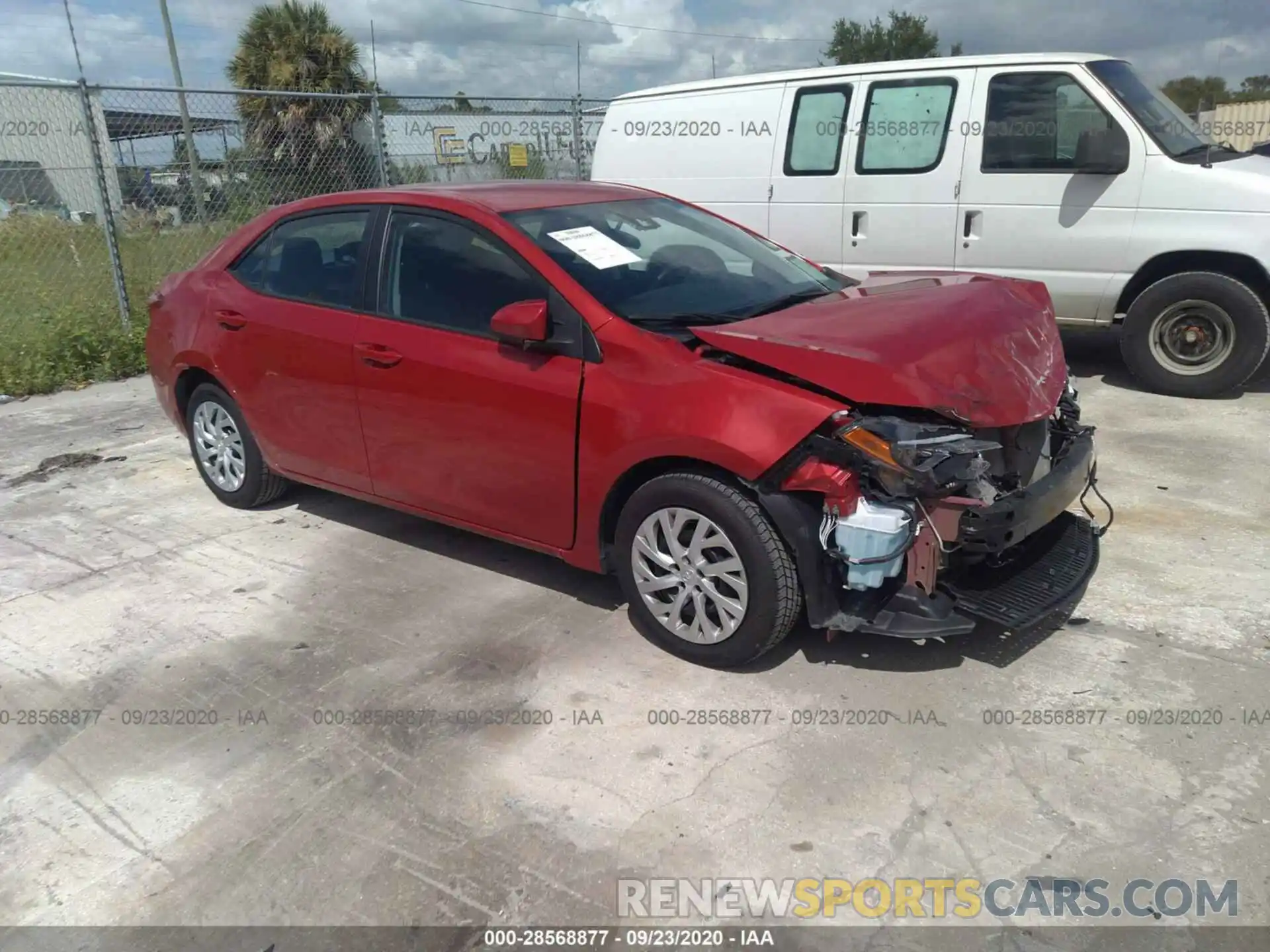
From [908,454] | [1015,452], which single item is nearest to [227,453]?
[908,454]

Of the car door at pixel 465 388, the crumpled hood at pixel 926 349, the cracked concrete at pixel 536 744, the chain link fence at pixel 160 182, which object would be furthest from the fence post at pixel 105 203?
the crumpled hood at pixel 926 349

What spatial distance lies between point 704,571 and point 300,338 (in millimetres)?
2244

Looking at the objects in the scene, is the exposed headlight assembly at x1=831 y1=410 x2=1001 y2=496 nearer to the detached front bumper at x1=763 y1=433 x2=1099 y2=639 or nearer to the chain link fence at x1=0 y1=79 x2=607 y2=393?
the detached front bumper at x1=763 y1=433 x2=1099 y2=639

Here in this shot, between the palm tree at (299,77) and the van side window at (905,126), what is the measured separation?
31.8 feet

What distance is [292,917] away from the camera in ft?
8.04

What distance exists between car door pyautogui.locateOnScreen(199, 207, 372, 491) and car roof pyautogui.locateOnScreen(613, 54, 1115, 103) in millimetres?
4285

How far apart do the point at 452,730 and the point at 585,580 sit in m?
1.17

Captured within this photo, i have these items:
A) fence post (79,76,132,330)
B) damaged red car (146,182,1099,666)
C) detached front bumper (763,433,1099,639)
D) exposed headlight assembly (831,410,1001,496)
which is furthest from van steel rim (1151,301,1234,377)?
fence post (79,76,132,330)

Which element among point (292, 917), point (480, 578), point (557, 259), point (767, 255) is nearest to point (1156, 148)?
point (767, 255)

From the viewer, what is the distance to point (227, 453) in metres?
5.11

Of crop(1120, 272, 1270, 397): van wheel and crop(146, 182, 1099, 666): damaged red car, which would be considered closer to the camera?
crop(146, 182, 1099, 666): damaged red car

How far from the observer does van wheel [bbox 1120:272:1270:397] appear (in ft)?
20.0

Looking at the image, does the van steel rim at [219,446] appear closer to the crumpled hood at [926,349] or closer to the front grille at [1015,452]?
the crumpled hood at [926,349]

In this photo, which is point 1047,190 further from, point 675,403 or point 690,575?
point 690,575
